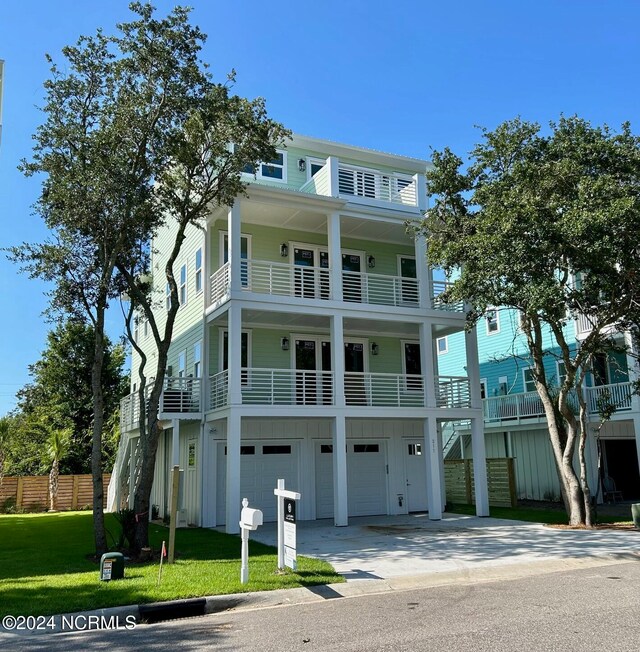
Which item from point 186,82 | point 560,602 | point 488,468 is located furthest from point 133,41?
point 488,468

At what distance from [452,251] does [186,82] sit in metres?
7.97

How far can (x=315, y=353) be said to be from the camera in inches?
814

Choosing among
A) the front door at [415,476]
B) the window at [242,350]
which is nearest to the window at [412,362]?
the front door at [415,476]

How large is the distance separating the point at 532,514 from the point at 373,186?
11822 millimetres

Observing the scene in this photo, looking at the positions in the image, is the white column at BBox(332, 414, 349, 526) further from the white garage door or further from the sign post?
the sign post

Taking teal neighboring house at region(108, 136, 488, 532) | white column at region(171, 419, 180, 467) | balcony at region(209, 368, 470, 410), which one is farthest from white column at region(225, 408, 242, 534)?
white column at region(171, 419, 180, 467)

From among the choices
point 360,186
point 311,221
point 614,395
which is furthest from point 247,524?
point 614,395

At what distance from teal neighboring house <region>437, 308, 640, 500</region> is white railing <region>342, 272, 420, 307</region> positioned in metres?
3.77

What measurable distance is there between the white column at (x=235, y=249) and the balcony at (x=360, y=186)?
131 inches

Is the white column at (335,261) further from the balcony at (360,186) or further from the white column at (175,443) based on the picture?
the white column at (175,443)

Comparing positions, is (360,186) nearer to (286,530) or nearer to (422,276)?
(422,276)

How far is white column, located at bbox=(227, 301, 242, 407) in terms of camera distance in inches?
655

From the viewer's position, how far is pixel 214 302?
19.0 m

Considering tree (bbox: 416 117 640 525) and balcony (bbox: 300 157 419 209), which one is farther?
balcony (bbox: 300 157 419 209)
